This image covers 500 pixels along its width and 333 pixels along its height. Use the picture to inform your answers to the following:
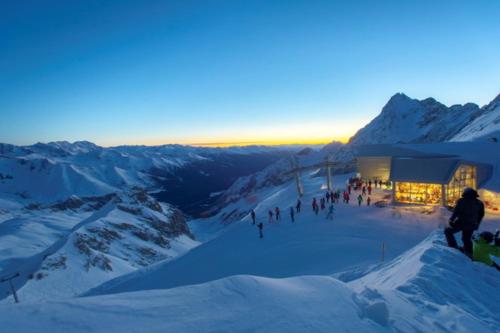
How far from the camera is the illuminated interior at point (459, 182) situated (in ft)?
98.8

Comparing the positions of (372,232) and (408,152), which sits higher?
(408,152)

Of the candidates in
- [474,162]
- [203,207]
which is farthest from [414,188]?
[203,207]

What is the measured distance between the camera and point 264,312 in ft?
16.4

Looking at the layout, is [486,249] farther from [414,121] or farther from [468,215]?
[414,121]

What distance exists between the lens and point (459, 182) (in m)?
30.9

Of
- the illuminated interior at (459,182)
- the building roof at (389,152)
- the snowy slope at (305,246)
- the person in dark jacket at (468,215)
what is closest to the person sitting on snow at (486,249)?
the person in dark jacket at (468,215)

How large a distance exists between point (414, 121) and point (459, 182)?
137 meters

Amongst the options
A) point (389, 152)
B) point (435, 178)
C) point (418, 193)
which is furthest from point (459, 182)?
point (389, 152)

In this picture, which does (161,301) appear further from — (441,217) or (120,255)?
(120,255)

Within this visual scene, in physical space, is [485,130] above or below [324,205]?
above

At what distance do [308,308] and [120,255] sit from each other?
7062 centimetres

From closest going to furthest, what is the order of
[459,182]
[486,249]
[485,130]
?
[486,249] → [459,182] → [485,130]

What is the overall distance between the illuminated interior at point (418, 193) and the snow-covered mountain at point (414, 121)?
97919 millimetres

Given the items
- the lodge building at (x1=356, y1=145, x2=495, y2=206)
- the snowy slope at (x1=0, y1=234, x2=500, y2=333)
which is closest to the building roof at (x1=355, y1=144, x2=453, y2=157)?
the lodge building at (x1=356, y1=145, x2=495, y2=206)
